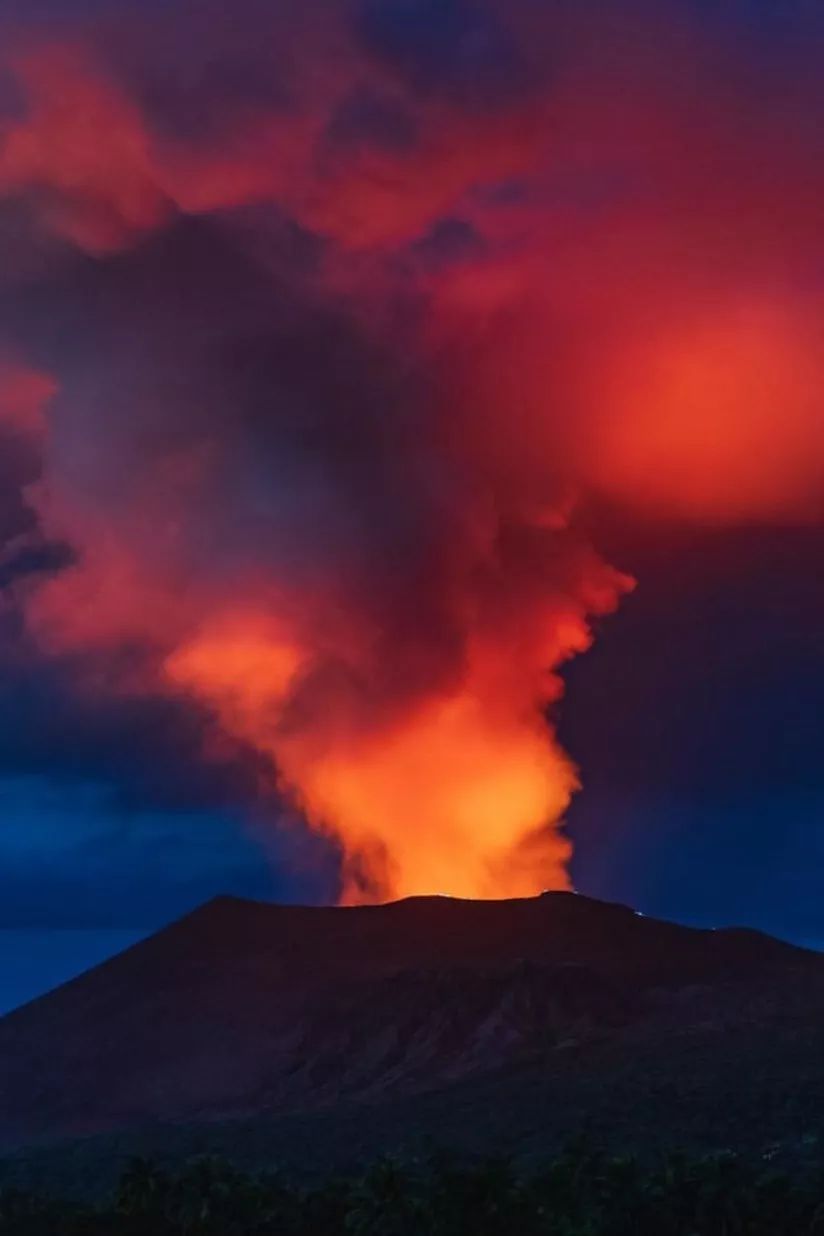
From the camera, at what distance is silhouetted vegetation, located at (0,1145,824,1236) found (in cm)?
6900

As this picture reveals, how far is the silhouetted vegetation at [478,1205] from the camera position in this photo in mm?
69000

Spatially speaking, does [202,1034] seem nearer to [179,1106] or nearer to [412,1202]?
[179,1106]

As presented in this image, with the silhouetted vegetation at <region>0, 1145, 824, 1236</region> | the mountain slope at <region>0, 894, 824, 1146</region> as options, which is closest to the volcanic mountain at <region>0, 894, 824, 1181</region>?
the mountain slope at <region>0, 894, 824, 1146</region>

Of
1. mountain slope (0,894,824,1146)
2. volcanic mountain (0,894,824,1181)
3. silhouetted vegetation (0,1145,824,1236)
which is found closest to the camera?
silhouetted vegetation (0,1145,824,1236)

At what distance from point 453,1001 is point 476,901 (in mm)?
25016

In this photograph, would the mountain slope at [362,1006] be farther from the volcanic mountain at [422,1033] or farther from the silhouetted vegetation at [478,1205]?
the silhouetted vegetation at [478,1205]

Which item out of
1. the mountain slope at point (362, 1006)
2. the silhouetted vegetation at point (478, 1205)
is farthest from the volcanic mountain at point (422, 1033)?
the silhouetted vegetation at point (478, 1205)

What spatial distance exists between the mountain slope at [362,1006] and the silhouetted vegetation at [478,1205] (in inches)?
2092

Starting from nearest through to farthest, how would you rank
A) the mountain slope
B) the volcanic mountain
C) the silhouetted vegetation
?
the silhouetted vegetation < the volcanic mountain < the mountain slope

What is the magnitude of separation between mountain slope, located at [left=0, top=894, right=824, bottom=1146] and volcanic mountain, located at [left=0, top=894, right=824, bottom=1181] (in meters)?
0.28

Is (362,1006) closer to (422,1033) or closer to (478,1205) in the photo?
(422,1033)

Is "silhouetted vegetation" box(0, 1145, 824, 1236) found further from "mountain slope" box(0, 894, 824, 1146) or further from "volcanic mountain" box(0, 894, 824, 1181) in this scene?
"mountain slope" box(0, 894, 824, 1146)

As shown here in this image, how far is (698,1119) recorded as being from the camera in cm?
11062

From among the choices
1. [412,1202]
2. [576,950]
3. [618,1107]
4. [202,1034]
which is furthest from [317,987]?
[412,1202]
